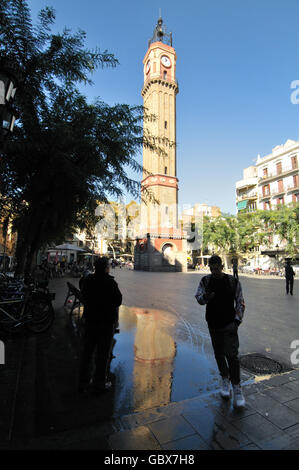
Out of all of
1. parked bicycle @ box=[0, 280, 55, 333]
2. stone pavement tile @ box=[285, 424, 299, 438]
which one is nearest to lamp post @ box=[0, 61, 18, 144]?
parked bicycle @ box=[0, 280, 55, 333]

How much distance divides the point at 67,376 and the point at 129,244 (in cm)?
6554

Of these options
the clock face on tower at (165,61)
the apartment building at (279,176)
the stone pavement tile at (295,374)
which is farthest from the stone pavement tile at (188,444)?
the clock face on tower at (165,61)

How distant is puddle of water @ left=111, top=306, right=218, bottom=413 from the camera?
8.93 feet

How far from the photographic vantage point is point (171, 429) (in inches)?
84.4

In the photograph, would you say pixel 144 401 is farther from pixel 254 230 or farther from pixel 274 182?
pixel 274 182

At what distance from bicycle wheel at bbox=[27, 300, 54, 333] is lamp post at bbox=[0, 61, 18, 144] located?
338cm

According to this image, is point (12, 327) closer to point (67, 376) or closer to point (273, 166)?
point (67, 376)

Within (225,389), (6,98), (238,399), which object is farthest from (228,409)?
(6,98)

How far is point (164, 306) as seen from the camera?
27.3ft

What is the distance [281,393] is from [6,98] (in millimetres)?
4996

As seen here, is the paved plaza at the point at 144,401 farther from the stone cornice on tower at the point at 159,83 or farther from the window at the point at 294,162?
the stone cornice on tower at the point at 159,83

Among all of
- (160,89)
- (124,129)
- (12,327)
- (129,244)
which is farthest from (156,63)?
(12,327)

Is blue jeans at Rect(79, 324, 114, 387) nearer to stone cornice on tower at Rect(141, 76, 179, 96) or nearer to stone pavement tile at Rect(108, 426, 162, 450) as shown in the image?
stone pavement tile at Rect(108, 426, 162, 450)

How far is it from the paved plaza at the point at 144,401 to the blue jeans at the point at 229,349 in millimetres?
279
